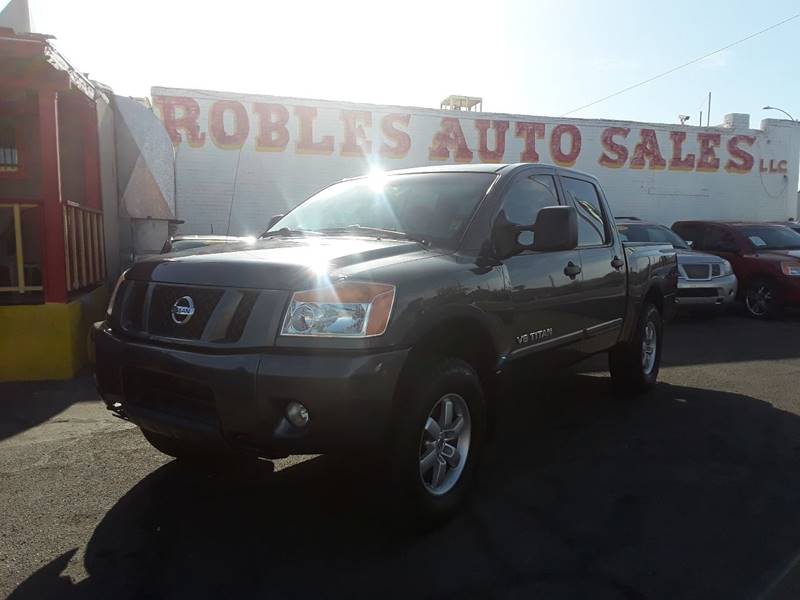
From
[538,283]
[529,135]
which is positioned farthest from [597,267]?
[529,135]

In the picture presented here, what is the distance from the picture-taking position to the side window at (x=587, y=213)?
4867 millimetres

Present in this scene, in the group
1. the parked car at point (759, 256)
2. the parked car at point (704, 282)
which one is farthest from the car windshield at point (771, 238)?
the parked car at point (704, 282)

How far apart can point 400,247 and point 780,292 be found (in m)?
9.72

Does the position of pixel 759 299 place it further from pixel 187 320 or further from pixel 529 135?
pixel 187 320

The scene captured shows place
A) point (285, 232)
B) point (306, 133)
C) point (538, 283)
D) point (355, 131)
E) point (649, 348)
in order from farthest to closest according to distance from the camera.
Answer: point (355, 131) → point (306, 133) → point (649, 348) → point (285, 232) → point (538, 283)

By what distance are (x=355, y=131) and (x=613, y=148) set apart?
7.28 meters

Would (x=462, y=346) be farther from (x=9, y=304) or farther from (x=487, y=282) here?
(x=9, y=304)

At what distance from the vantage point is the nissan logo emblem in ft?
9.94

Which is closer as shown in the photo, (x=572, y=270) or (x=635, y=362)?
(x=572, y=270)

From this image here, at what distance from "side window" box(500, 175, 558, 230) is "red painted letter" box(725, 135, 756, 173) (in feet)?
57.7

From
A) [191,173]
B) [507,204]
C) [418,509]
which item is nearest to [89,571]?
[418,509]

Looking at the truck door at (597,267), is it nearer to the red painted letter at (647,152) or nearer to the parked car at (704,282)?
the parked car at (704,282)

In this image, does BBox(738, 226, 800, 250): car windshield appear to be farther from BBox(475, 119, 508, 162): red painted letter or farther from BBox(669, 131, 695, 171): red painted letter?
BBox(669, 131, 695, 171): red painted letter

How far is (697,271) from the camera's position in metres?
10.7
